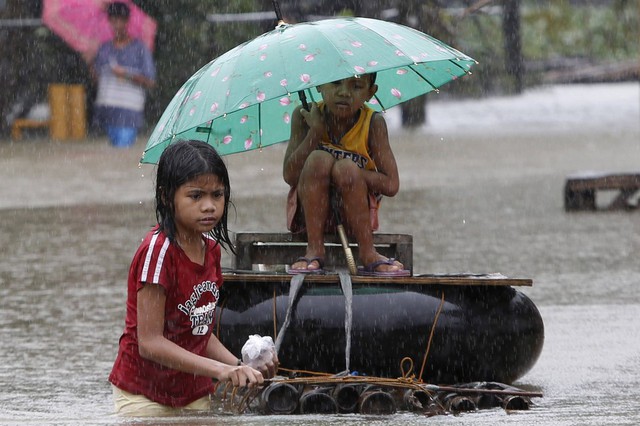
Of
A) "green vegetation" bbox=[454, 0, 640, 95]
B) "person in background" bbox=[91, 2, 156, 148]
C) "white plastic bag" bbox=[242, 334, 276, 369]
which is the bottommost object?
"white plastic bag" bbox=[242, 334, 276, 369]

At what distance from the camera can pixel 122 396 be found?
514cm

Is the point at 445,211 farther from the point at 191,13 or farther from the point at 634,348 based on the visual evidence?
the point at 191,13

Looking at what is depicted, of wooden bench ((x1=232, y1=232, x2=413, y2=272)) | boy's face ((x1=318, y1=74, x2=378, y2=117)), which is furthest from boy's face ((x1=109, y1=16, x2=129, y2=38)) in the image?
boy's face ((x1=318, y1=74, x2=378, y2=117))

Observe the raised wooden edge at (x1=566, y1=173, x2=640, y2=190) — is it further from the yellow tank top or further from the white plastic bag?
the white plastic bag

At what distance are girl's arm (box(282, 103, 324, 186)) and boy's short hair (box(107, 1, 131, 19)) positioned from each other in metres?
12.0

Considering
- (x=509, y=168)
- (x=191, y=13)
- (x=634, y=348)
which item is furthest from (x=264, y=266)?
(x=191, y=13)

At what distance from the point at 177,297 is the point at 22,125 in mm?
16114

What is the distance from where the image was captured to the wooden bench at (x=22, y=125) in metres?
20.5

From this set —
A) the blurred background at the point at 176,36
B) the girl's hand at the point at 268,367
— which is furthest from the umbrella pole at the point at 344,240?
the blurred background at the point at 176,36

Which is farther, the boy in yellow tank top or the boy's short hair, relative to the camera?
the boy's short hair

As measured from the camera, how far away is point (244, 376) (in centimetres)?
460

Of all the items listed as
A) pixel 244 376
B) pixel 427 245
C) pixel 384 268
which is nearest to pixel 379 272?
pixel 384 268

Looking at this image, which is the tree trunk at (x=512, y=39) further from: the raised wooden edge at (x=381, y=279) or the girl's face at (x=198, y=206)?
the girl's face at (x=198, y=206)

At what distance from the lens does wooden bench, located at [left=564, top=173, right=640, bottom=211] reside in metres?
13.2
